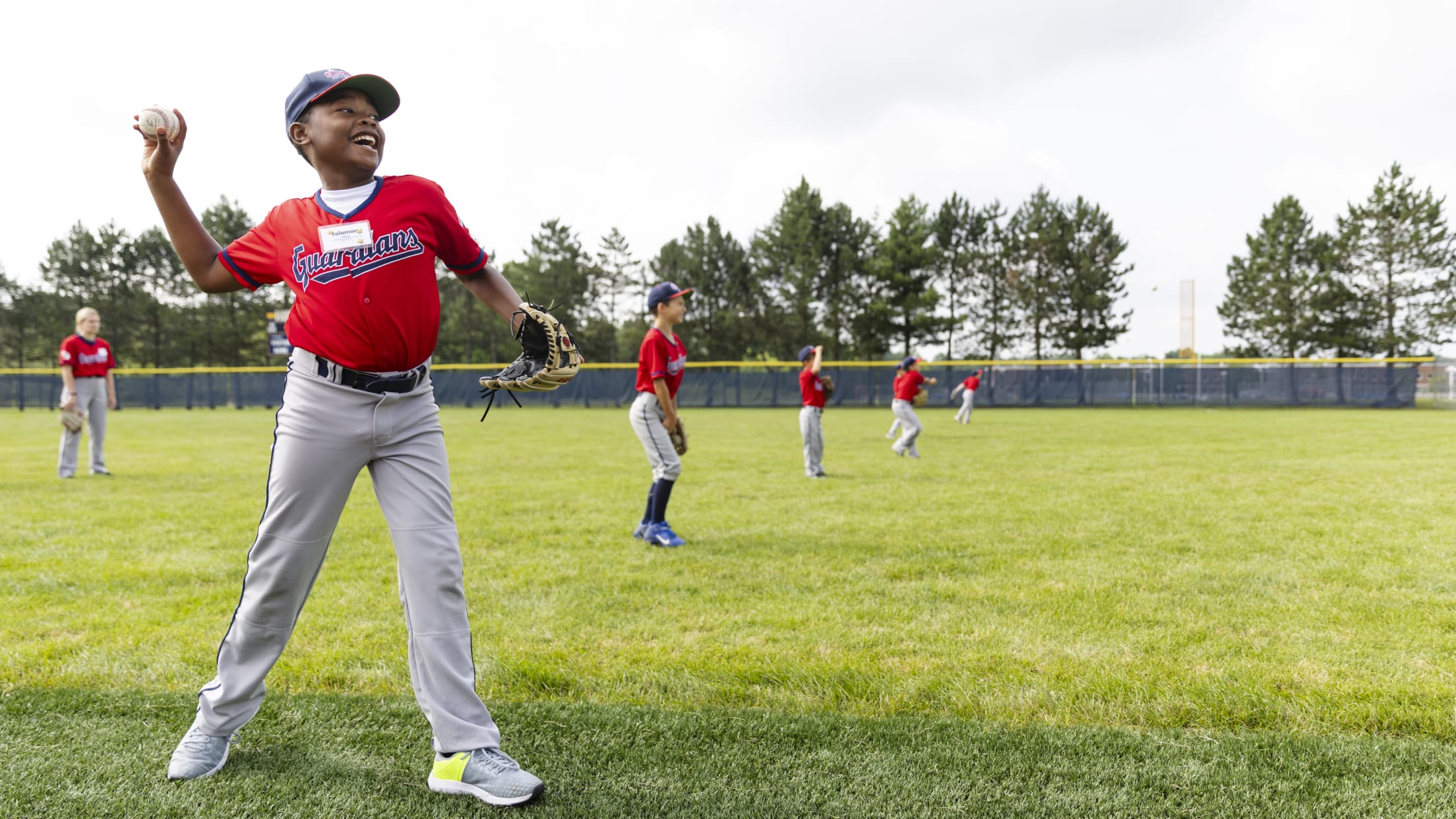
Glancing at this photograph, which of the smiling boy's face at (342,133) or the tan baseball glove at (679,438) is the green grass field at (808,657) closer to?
the tan baseball glove at (679,438)

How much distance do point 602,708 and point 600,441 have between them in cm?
1361

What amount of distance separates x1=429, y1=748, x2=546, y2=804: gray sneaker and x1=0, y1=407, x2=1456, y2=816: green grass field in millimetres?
70

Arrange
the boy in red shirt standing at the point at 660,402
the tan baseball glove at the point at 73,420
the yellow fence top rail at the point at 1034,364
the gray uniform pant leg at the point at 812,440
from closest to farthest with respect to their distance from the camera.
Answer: the boy in red shirt standing at the point at 660,402, the tan baseball glove at the point at 73,420, the gray uniform pant leg at the point at 812,440, the yellow fence top rail at the point at 1034,364

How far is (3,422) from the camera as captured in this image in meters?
24.9

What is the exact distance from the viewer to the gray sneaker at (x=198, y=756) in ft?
8.42

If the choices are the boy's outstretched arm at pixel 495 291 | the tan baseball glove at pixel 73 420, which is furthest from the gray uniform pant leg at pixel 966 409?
the boy's outstretched arm at pixel 495 291

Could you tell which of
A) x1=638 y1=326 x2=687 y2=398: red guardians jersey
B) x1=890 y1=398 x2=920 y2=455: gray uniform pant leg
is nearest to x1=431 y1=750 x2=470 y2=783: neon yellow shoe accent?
x1=638 y1=326 x2=687 y2=398: red guardians jersey

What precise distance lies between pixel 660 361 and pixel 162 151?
4060mm

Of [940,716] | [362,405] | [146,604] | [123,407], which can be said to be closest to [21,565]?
[146,604]

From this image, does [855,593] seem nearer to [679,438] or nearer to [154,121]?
[679,438]

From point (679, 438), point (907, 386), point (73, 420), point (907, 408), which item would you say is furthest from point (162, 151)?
point (907, 386)

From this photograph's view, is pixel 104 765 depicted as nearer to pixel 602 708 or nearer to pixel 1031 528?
pixel 602 708

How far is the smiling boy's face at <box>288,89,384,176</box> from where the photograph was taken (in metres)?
2.52

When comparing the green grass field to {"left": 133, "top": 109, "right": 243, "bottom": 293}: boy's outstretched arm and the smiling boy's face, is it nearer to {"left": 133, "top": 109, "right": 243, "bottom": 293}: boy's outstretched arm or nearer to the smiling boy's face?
{"left": 133, "top": 109, "right": 243, "bottom": 293}: boy's outstretched arm
